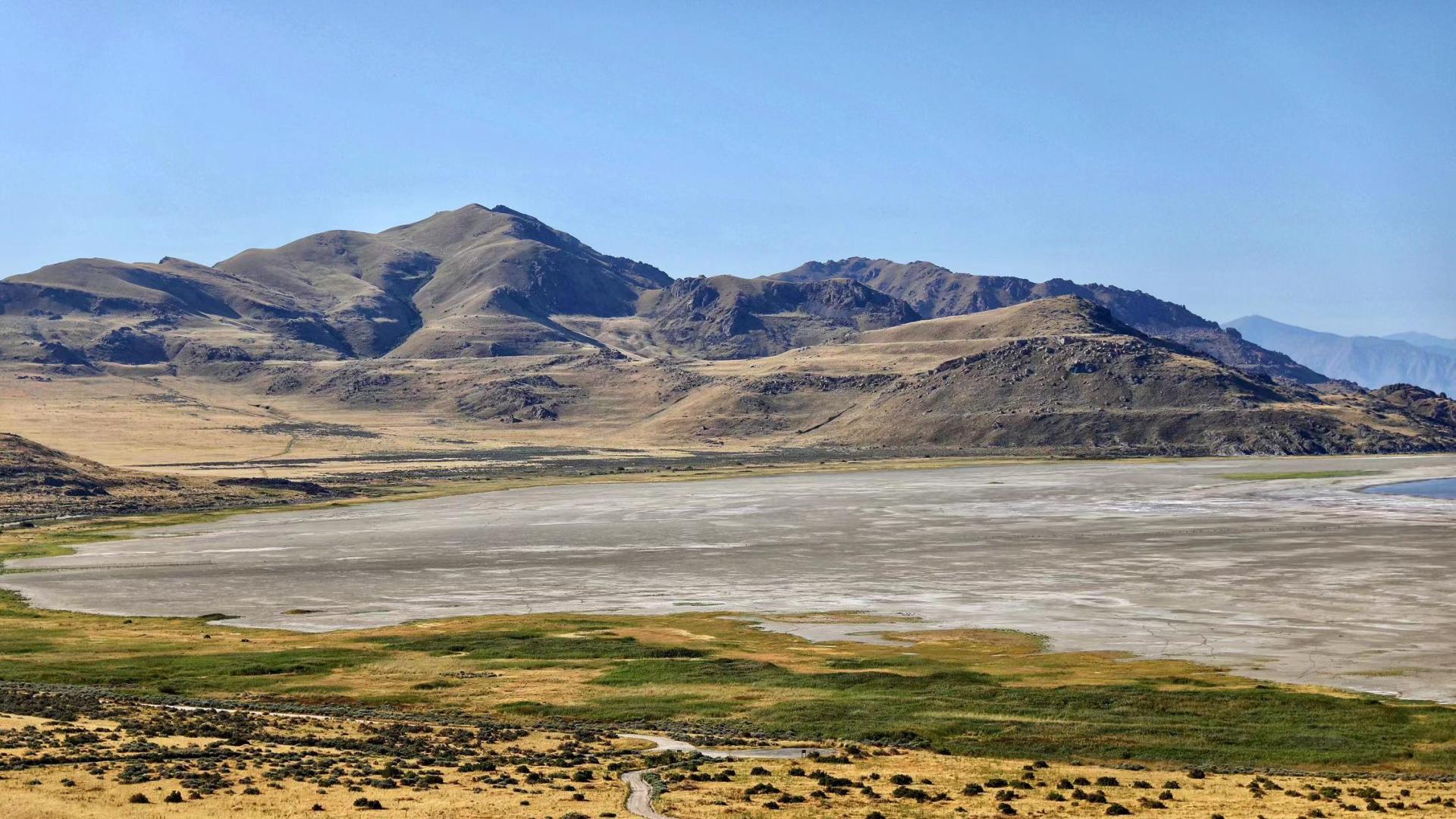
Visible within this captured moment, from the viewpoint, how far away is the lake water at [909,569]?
2977 inches

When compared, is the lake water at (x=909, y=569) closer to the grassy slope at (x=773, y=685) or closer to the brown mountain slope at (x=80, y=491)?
the grassy slope at (x=773, y=685)

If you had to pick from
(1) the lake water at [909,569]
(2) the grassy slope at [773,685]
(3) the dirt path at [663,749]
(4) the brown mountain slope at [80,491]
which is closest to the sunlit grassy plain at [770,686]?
(2) the grassy slope at [773,685]

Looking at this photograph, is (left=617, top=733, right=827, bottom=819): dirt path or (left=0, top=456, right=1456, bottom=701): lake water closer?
(left=617, top=733, right=827, bottom=819): dirt path

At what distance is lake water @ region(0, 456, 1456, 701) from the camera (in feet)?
248

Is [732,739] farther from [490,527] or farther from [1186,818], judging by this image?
[490,527]

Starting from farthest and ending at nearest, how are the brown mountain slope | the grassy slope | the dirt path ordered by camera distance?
the brown mountain slope → the grassy slope → the dirt path

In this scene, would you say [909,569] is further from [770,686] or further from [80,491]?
[80,491]

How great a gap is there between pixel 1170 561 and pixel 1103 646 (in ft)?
119

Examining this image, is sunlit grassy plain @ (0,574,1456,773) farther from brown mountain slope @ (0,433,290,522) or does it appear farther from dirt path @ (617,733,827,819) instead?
brown mountain slope @ (0,433,290,522)

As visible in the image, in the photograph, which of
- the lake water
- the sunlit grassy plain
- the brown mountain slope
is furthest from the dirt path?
the brown mountain slope

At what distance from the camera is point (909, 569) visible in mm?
105250

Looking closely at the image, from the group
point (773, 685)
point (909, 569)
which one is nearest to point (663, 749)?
point (773, 685)

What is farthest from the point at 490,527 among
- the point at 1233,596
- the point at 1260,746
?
the point at 1260,746

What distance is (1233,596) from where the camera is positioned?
8662 cm
